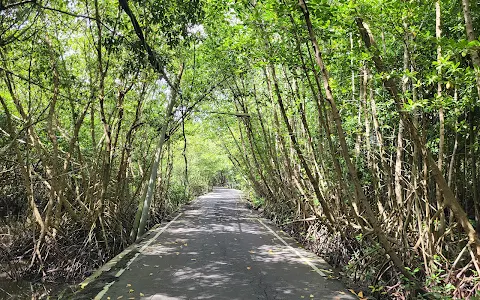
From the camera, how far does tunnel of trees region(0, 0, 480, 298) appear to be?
555 centimetres

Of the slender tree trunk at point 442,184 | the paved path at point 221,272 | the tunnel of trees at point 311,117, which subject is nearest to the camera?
the slender tree trunk at point 442,184

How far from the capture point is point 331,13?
580 centimetres

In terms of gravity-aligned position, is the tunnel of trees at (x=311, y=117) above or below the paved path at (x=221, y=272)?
above

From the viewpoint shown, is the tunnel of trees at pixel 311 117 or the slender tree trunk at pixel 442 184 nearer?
the slender tree trunk at pixel 442 184

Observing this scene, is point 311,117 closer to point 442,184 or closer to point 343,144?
point 343,144

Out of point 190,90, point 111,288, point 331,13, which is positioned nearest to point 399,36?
point 331,13

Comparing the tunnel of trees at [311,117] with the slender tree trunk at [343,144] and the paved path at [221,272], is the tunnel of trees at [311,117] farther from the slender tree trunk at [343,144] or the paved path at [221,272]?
the paved path at [221,272]

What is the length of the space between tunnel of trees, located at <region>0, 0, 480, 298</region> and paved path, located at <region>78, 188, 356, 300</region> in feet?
3.04

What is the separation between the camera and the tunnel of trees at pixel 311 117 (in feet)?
18.2

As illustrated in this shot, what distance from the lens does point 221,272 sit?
7.55 metres

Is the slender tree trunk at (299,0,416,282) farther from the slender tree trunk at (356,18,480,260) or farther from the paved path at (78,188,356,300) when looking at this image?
the paved path at (78,188,356,300)

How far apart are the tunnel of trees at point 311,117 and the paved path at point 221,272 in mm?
928

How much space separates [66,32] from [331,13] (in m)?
Answer: 7.30

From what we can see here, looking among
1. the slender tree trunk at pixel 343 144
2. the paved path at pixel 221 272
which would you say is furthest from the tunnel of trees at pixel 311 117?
the paved path at pixel 221 272
